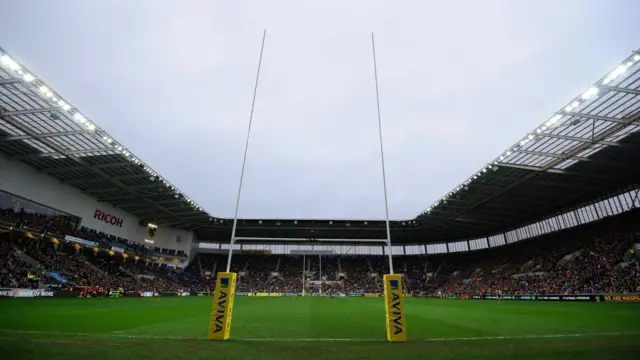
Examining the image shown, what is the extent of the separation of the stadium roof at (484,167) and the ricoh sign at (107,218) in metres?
1.95

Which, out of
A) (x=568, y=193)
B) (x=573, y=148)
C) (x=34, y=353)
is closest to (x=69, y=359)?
(x=34, y=353)

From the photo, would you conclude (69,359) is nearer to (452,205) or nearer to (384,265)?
(452,205)

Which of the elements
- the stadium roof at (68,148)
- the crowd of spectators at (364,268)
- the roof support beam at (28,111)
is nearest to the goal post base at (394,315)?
the stadium roof at (68,148)

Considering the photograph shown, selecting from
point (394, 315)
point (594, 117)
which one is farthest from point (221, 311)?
point (594, 117)

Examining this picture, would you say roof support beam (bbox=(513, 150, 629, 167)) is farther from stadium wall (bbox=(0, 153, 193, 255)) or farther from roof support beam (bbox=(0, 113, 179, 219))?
stadium wall (bbox=(0, 153, 193, 255))

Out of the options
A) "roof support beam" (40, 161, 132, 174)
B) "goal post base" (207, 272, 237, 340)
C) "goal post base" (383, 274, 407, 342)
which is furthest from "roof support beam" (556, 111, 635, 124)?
"roof support beam" (40, 161, 132, 174)

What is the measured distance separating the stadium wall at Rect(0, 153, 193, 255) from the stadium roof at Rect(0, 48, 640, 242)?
108 centimetres

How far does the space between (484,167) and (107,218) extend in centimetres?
5049

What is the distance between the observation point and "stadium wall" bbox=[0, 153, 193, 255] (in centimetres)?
3105

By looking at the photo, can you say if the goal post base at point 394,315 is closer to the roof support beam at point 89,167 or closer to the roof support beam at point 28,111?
the roof support beam at point 28,111

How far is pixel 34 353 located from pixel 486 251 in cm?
6652

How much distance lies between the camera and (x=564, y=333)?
9281 mm

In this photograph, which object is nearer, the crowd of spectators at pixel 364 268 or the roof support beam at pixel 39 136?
the roof support beam at pixel 39 136

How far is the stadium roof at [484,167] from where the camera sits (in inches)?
792
